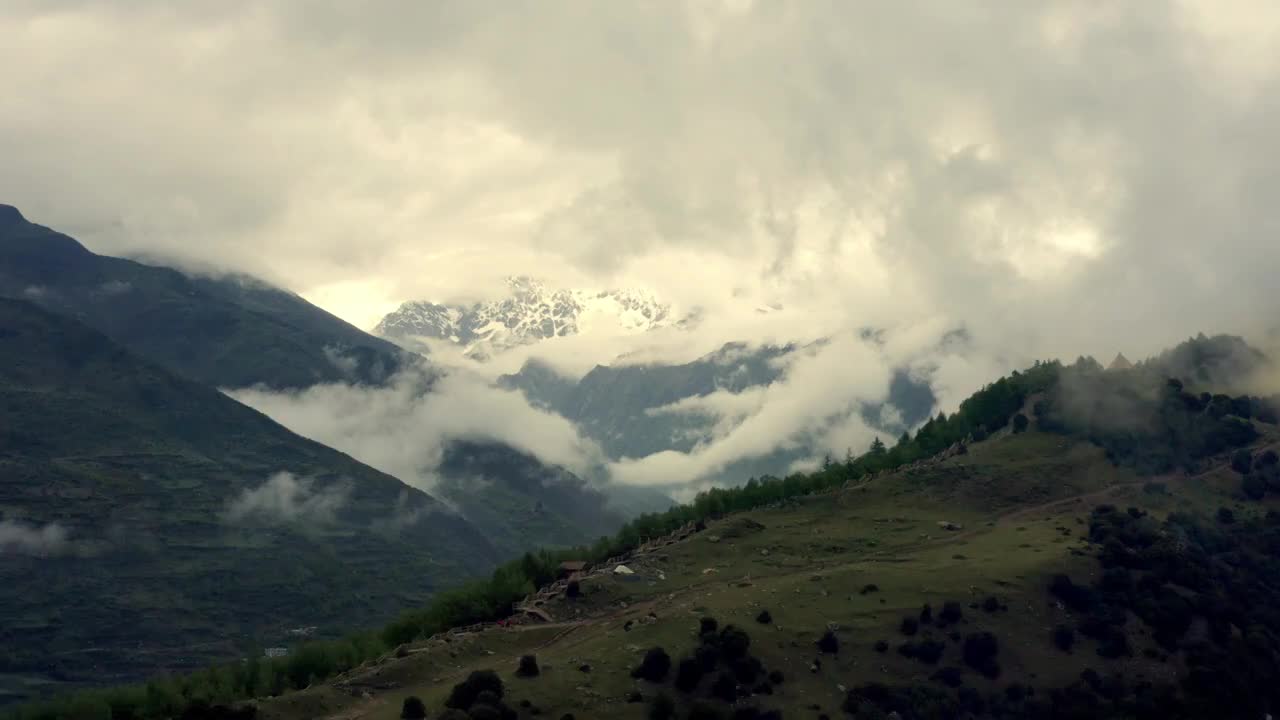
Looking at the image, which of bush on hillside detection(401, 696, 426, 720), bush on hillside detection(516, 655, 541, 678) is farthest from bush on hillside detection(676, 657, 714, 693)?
bush on hillside detection(401, 696, 426, 720)

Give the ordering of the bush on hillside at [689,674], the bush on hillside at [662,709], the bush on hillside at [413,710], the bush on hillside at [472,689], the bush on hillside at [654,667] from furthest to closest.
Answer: the bush on hillside at [654,667]
the bush on hillside at [689,674]
the bush on hillside at [662,709]
the bush on hillside at [472,689]
the bush on hillside at [413,710]

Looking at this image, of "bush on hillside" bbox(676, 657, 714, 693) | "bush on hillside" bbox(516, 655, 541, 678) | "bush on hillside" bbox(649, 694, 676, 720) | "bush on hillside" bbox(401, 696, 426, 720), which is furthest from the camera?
"bush on hillside" bbox(676, 657, 714, 693)

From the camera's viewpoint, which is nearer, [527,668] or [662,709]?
[662,709]

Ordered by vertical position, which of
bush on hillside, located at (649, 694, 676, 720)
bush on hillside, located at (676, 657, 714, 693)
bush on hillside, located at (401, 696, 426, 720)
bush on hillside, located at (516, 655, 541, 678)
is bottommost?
bush on hillside, located at (649, 694, 676, 720)

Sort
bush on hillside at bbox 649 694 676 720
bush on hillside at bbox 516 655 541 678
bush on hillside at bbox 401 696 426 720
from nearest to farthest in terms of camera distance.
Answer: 1. bush on hillside at bbox 401 696 426 720
2. bush on hillside at bbox 649 694 676 720
3. bush on hillside at bbox 516 655 541 678

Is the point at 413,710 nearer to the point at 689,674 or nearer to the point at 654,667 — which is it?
the point at 654,667

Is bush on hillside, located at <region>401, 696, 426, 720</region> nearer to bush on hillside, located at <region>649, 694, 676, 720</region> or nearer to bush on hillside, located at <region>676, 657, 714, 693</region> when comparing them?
bush on hillside, located at <region>649, 694, 676, 720</region>

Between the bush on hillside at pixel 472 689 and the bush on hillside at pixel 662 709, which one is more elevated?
the bush on hillside at pixel 472 689

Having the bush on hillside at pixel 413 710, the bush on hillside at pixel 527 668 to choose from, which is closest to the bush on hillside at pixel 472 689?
the bush on hillside at pixel 413 710

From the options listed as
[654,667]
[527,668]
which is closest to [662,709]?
[654,667]

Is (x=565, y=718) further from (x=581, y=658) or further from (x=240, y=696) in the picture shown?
(x=240, y=696)

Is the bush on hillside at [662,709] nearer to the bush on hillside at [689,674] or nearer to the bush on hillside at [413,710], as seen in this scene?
the bush on hillside at [689,674]

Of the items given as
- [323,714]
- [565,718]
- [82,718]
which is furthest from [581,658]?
[82,718]

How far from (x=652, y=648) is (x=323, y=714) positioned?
5367 centimetres
